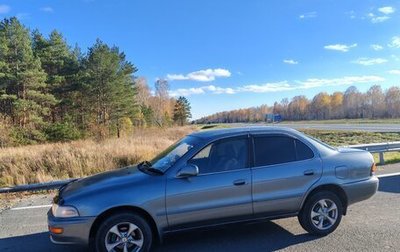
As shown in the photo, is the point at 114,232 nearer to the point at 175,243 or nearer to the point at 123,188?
the point at 123,188

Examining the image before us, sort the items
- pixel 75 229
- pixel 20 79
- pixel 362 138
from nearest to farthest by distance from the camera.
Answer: pixel 75 229, pixel 362 138, pixel 20 79

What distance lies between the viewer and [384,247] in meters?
5.02

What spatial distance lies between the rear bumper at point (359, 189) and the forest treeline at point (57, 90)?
35.7m

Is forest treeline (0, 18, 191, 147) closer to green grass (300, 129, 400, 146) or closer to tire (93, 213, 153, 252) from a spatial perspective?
green grass (300, 129, 400, 146)

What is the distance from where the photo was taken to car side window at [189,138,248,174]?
5293mm

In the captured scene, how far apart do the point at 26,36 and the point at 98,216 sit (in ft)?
142

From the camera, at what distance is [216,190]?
515 centimetres

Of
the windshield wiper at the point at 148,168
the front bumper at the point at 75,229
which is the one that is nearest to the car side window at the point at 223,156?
the windshield wiper at the point at 148,168

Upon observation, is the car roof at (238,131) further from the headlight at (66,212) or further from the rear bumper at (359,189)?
the headlight at (66,212)

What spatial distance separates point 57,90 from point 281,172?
46.5 meters

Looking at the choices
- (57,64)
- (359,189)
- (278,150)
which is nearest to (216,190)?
(278,150)

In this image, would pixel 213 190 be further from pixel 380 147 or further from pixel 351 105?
pixel 351 105

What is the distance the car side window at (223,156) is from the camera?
5293mm

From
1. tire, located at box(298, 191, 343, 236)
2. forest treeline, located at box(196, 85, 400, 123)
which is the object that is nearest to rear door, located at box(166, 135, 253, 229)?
tire, located at box(298, 191, 343, 236)
